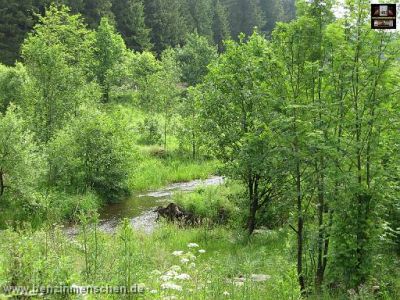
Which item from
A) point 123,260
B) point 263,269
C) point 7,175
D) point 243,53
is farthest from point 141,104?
point 123,260

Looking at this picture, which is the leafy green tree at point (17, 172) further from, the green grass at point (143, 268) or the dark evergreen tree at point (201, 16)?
the dark evergreen tree at point (201, 16)

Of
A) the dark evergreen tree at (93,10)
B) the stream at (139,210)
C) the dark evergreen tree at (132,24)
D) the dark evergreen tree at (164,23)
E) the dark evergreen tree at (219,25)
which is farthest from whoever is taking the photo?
the dark evergreen tree at (219,25)

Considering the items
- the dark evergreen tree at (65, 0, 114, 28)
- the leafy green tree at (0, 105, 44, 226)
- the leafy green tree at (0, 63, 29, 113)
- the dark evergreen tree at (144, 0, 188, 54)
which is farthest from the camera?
the dark evergreen tree at (144, 0, 188, 54)

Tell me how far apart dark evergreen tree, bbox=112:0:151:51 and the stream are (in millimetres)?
39851

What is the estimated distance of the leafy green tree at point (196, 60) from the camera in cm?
5509

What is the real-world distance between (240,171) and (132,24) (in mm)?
52388

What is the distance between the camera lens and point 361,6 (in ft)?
27.2

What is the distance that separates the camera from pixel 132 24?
2451 inches

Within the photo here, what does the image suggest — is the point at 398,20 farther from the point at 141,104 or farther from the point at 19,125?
the point at 141,104

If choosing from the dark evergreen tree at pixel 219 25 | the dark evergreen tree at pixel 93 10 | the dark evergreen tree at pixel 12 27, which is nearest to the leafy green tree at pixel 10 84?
the dark evergreen tree at pixel 12 27

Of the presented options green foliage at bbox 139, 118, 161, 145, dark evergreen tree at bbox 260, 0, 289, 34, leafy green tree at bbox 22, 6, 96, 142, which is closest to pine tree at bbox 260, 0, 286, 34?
dark evergreen tree at bbox 260, 0, 289, 34

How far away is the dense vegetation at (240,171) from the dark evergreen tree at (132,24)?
30752 mm

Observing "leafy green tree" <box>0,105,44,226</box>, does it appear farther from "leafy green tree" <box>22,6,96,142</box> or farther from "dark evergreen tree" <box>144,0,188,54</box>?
"dark evergreen tree" <box>144,0,188,54</box>

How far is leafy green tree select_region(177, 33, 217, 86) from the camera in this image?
5509 centimetres
